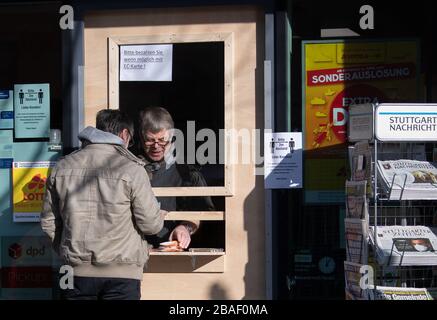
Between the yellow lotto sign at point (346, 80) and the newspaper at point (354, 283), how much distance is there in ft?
3.91

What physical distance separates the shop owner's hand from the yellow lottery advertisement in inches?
43.2

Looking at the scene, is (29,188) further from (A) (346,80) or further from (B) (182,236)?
(A) (346,80)

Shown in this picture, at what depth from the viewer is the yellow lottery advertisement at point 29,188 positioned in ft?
21.2

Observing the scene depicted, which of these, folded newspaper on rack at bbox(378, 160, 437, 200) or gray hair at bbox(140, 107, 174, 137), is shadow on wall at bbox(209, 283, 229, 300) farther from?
folded newspaper on rack at bbox(378, 160, 437, 200)

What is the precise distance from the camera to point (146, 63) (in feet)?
20.9

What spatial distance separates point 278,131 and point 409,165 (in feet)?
3.65

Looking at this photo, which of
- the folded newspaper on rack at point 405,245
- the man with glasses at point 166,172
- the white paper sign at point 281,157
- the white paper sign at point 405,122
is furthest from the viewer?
the man with glasses at point 166,172

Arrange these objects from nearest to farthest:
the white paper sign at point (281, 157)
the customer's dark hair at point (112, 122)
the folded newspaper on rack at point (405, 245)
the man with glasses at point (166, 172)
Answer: the customer's dark hair at point (112, 122)
the folded newspaper on rack at point (405, 245)
the white paper sign at point (281, 157)
the man with glasses at point (166, 172)

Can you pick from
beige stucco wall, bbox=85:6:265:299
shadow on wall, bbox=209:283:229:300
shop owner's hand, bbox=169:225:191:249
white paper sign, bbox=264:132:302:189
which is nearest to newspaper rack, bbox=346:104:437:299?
white paper sign, bbox=264:132:302:189

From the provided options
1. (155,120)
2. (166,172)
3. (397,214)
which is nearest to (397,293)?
(397,214)

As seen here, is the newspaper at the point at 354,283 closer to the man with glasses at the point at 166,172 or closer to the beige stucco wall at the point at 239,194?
the beige stucco wall at the point at 239,194

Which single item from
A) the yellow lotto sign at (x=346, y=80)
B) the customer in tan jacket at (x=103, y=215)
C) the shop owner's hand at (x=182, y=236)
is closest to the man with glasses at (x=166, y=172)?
the shop owner's hand at (x=182, y=236)

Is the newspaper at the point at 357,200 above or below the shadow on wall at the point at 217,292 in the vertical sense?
above
